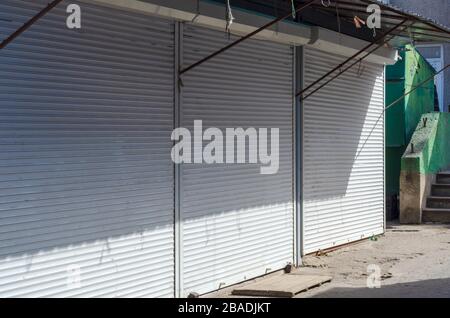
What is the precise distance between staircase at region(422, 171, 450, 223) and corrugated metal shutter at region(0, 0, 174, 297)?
29.3 ft

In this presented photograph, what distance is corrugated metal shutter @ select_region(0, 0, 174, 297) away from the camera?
591cm

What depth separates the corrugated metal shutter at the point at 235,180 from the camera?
8.12 meters

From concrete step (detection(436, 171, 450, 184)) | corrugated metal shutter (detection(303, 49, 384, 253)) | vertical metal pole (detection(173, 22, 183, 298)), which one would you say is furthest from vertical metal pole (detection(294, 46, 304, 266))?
concrete step (detection(436, 171, 450, 184))

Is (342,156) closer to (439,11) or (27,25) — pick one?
(27,25)

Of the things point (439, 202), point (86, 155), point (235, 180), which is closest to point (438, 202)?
point (439, 202)

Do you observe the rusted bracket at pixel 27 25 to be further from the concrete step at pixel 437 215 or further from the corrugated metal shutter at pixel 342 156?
the concrete step at pixel 437 215

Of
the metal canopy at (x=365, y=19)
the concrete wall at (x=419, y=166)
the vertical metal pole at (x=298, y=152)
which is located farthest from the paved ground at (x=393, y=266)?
the metal canopy at (x=365, y=19)

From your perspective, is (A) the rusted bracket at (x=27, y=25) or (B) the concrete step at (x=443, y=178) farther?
(B) the concrete step at (x=443, y=178)

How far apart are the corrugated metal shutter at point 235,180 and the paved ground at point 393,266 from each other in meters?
0.50

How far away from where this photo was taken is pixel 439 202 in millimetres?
15555

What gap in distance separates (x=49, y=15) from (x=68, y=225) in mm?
1977
